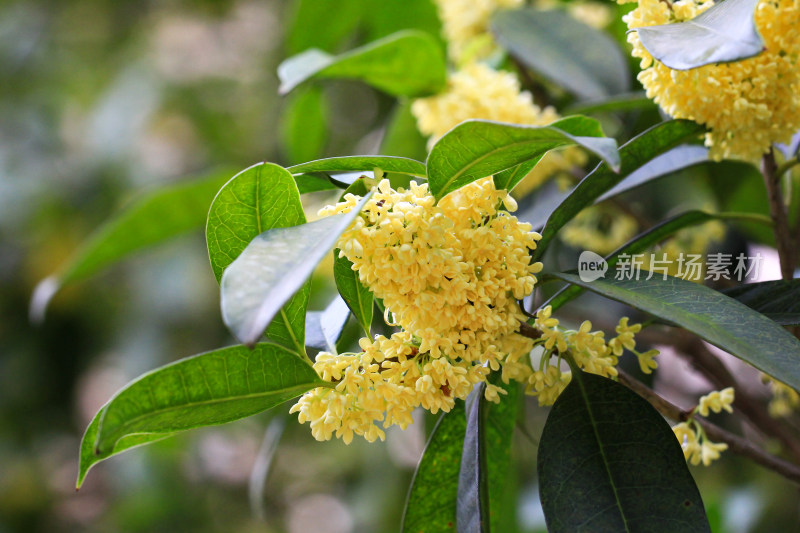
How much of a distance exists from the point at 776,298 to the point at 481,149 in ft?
0.97

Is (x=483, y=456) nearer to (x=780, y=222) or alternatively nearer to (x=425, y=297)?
(x=425, y=297)

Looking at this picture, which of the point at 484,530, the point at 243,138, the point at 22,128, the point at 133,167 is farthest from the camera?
the point at 22,128

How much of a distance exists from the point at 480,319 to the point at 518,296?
0.03 m

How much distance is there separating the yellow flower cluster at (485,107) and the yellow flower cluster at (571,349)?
37 cm

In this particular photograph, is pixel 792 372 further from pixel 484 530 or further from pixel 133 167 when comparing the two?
pixel 133 167

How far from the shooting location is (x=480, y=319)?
0.50 meters

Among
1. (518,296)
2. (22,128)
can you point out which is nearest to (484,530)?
(518,296)

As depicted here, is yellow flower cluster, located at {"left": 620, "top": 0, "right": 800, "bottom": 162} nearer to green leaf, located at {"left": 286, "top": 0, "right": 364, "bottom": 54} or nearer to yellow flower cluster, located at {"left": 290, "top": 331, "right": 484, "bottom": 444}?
yellow flower cluster, located at {"left": 290, "top": 331, "right": 484, "bottom": 444}

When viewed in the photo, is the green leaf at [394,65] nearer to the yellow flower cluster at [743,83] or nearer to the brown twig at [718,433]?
the yellow flower cluster at [743,83]

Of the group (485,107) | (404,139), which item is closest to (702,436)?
(485,107)

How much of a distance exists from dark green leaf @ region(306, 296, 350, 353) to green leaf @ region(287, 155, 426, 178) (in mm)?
134

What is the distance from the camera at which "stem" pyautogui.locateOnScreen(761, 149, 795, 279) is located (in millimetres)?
695

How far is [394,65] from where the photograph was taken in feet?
3.11

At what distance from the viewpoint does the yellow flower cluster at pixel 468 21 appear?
110cm
